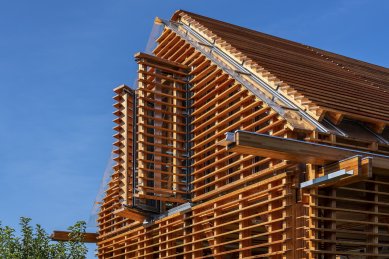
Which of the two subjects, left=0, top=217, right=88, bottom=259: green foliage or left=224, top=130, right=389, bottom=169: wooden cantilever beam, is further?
left=0, top=217, right=88, bottom=259: green foliage

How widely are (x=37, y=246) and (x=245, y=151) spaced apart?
8.54 metres

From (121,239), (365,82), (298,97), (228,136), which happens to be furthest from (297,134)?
(121,239)

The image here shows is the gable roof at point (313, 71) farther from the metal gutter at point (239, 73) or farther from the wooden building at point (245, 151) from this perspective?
the metal gutter at point (239, 73)

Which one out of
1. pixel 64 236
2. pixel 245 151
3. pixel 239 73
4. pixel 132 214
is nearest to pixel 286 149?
pixel 245 151

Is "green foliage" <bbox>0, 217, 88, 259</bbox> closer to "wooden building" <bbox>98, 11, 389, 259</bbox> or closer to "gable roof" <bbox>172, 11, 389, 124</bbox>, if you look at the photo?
"wooden building" <bbox>98, 11, 389, 259</bbox>

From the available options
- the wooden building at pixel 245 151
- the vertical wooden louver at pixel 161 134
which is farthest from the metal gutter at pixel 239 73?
the vertical wooden louver at pixel 161 134

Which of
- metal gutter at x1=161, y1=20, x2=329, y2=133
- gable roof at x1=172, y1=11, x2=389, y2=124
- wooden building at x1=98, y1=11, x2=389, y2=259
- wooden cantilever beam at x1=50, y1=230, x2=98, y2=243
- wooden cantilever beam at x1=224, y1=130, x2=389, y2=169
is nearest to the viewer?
wooden cantilever beam at x1=224, y1=130, x2=389, y2=169

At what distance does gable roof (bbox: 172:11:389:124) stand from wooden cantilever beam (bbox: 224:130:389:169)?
1238mm

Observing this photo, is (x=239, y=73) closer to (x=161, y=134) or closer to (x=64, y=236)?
(x=161, y=134)

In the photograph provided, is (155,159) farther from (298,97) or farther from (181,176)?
(298,97)

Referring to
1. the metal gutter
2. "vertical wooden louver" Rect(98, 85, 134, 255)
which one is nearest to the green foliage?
"vertical wooden louver" Rect(98, 85, 134, 255)

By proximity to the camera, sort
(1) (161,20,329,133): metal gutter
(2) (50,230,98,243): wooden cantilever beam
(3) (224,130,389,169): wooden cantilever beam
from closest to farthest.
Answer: (3) (224,130,389,169): wooden cantilever beam, (1) (161,20,329,133): metal gutter, (2) (50,230,98,243): wooden cantilever beam

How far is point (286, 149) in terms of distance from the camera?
38.8 feet

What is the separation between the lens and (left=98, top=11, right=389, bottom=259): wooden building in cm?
1238
